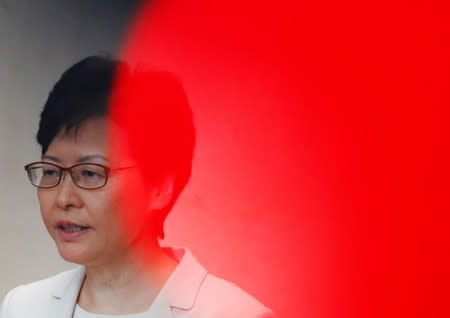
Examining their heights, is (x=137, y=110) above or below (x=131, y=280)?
above

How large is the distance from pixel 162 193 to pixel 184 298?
0.14 m

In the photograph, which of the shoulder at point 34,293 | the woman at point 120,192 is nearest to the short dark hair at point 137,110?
the woman at point 120,192

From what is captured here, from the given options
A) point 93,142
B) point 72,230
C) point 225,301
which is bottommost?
point 225,301

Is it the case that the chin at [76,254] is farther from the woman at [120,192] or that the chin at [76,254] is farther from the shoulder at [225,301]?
the shoulder at [225,301]

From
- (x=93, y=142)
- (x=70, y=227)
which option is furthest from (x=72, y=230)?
(x=93, y=142)

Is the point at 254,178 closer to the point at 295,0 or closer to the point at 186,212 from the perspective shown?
the point at 186,212

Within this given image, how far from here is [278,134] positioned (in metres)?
0.86

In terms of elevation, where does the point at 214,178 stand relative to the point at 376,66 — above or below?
below

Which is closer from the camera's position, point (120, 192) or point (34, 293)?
point (120, 192)

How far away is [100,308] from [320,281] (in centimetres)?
30

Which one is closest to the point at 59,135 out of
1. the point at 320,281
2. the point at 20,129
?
the point at 20,129

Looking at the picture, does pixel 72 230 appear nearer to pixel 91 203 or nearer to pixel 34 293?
pixel 91 203

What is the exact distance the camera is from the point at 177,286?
2.57ft

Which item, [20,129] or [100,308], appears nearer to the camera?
[100,308]
